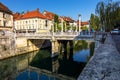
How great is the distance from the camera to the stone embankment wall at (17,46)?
33181mm

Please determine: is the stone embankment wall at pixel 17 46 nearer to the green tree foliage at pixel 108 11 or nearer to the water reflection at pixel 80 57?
the water reflection at pixel 80 57

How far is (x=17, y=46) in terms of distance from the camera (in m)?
38.7

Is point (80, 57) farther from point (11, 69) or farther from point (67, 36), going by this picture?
point (11, 69)

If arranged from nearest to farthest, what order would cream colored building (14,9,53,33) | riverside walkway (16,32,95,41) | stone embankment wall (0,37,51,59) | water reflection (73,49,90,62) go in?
1. riverside walkway (16,32,95,41)
2. stone embankment wall (0,37,51,59)
3. water reflection (73,49,90,62)
4. cream colored building (14,9,53,33)

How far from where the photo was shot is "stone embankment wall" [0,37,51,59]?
33.2 m

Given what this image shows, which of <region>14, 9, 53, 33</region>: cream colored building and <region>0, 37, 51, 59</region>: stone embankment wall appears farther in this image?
<region>14, 9, 53, 33</region>: cream colored building

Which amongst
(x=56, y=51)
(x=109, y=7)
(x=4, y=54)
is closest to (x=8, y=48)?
(x=4, y=54)

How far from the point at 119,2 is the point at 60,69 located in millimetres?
29268

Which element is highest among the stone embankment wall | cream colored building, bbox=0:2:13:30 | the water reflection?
cream colored building, bbox=0:2:13:30

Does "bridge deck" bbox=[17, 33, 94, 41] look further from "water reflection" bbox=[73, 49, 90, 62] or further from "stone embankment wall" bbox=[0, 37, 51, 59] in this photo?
"water reflection" bbox=[73, 49, 90, 62]

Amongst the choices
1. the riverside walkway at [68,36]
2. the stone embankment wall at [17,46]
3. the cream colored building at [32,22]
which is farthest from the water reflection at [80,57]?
the cream colored building at [32,22]

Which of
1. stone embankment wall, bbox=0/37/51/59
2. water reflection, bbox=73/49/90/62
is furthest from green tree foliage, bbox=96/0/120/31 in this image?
stone embankment wall, bbox=0/37/51/59

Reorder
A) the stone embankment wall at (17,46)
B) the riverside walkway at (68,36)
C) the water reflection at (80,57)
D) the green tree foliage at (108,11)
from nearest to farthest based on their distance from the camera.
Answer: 1. the riverside walkway at (68,36)
2. the stone embankment wall at (17,46)
3. the water reflection at (80,57)
4. the green tree foliage at (108,11)

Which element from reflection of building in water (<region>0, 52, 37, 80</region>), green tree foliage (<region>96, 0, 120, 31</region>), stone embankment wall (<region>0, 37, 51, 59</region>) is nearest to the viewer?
reflection of building in water (<region>0, 52, 37, 80</region>)
